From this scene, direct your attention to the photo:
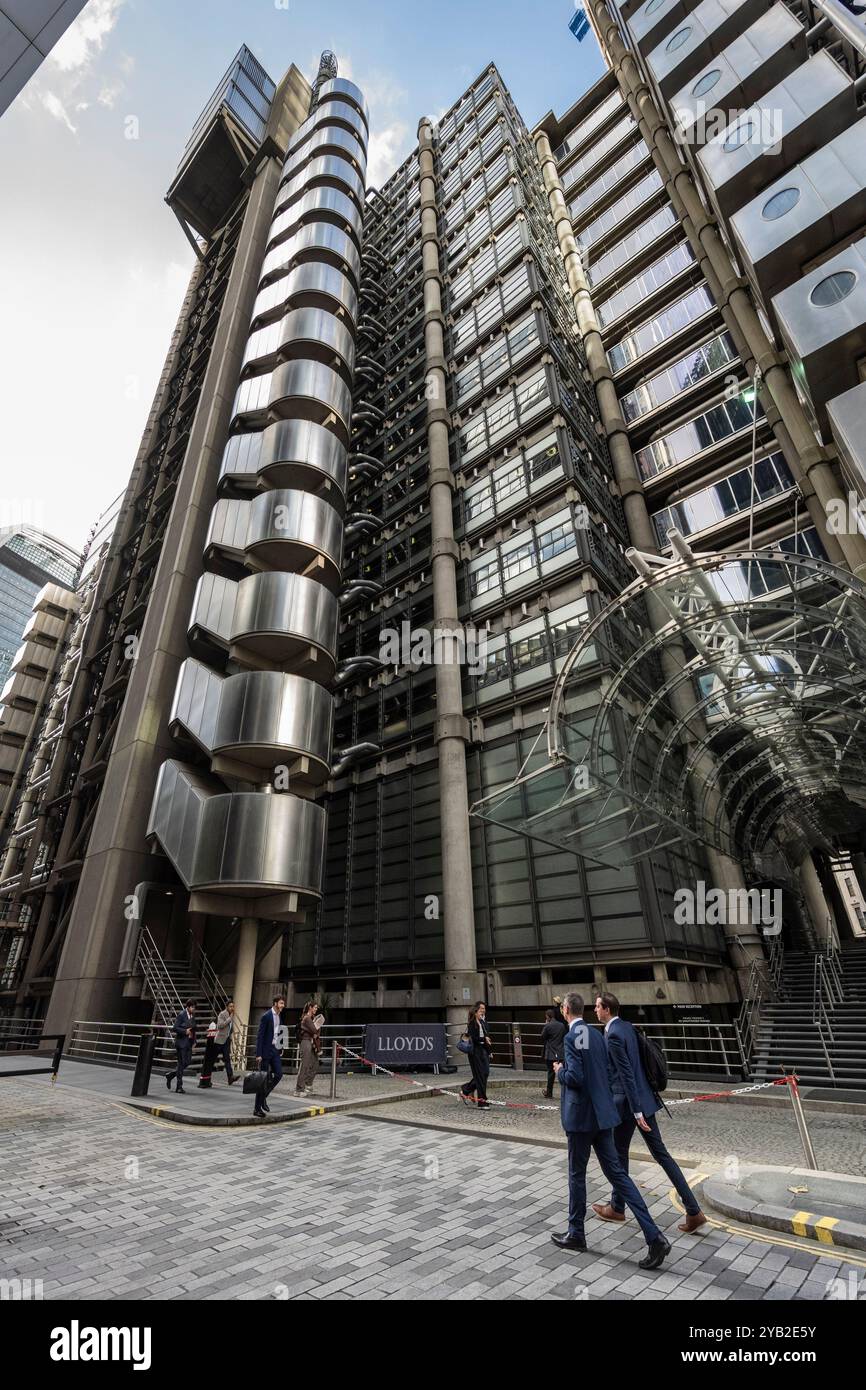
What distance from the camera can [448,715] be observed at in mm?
23766

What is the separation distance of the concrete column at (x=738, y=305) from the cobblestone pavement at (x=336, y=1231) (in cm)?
1865

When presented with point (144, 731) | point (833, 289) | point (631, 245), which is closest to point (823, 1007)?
point (833, 289)

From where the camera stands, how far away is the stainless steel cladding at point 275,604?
20156mm

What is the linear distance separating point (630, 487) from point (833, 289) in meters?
15.7

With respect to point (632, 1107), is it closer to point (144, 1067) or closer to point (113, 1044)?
point (144, 1067)

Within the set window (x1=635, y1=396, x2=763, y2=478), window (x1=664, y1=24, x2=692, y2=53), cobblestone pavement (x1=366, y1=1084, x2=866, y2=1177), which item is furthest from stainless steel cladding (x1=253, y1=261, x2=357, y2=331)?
cobblestone pavement (x1=366, y1=1084, x2=866, y2=1177)

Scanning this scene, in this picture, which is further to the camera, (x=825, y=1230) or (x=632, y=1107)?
(x=632, y=1107)

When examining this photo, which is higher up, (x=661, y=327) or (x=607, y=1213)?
(x=661, y=327)

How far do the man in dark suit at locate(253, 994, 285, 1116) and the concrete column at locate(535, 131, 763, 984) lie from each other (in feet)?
37.8

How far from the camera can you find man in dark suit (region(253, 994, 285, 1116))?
9445mm

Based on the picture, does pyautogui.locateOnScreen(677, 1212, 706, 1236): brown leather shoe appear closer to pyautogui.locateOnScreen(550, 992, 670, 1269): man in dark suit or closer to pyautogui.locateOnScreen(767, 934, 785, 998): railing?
pyautogui.locateOnScreen(550, 992, 670, 1269): man in dark suit

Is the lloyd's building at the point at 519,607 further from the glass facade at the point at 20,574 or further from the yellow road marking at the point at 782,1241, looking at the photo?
the glass facade at the point at 20,574

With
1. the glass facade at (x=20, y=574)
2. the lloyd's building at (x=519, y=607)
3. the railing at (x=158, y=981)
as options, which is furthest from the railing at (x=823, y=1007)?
the glass facade at (x=20, y=574)

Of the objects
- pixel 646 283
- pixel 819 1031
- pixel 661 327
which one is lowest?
pixel 819 1031
